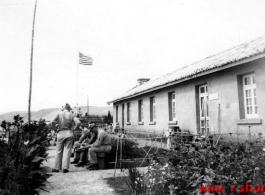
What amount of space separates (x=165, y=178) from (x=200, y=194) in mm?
701

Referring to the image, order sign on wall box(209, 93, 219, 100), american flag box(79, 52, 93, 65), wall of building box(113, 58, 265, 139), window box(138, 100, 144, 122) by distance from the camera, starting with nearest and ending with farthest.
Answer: wall of building box(113, 58, 265, 139), sign on wall box(209, 93, 219, 100), window box(138, 100, 144, 122), american flag box(79, 52, 93, 65)

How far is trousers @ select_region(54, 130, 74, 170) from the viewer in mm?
6625

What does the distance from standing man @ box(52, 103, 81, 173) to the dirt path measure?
293 mm

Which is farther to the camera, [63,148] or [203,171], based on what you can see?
[63,148]

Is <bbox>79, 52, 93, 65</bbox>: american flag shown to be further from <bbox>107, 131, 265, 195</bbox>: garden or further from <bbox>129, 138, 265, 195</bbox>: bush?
<bbox>129, 138, 265, 195</bbox>: bush

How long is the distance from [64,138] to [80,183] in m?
1.73

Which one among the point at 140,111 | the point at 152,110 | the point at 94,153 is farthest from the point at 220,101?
the point at 140,111

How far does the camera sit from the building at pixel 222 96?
8.02 metres

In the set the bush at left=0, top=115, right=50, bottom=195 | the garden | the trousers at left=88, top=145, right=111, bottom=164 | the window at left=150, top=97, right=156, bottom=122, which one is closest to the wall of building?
the window at left=150, top=97, right=156, bottom=122

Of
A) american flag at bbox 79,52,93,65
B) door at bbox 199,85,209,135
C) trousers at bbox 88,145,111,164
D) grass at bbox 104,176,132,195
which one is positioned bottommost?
grass at bbox 104,176,132,195

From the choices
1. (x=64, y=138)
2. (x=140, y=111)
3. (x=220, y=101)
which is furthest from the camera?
(x=140, y=111)

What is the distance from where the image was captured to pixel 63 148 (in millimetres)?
6840

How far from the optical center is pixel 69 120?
691cm

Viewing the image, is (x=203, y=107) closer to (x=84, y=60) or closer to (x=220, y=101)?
(x=220, y=101)
